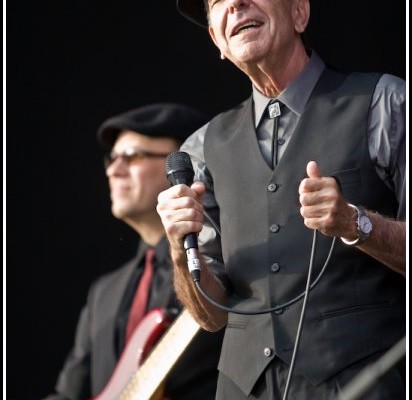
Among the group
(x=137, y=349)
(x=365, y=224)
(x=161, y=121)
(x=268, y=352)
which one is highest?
(x=365, y=224)

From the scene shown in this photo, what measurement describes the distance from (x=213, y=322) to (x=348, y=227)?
0.52 m

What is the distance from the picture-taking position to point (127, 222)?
432cm

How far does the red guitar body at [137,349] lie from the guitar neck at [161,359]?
85 mm

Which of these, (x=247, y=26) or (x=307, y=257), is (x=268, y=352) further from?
(x=247, y=26)

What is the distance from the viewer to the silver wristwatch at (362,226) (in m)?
2.05

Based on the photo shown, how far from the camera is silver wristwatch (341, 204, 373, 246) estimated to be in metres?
2.05

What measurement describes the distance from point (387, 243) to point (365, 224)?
83 mm

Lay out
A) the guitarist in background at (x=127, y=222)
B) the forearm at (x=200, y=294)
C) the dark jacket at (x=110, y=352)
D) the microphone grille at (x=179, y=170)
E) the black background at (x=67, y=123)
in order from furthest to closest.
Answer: the black background at (x=67, y=123) → the guitarist in background at (x=127, y=222) → the dark jacket at (x=110, y=352) → the forearm at (x=200, y=294) → the microphone grille at (x=179, y=170)

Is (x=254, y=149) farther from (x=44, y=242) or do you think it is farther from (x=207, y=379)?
(x=44, y=242)

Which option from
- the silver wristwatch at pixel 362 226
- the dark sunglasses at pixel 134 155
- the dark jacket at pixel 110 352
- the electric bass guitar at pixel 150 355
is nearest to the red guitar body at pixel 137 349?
the electric bass guitar at pixel 150 355

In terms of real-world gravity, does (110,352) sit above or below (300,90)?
below

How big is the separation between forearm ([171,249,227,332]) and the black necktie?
0.28 metres

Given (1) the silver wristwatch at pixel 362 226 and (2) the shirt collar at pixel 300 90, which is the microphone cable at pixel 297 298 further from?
(2) the shirt collar at pixel 300 90

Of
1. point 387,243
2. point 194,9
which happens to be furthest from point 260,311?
point 194,9
